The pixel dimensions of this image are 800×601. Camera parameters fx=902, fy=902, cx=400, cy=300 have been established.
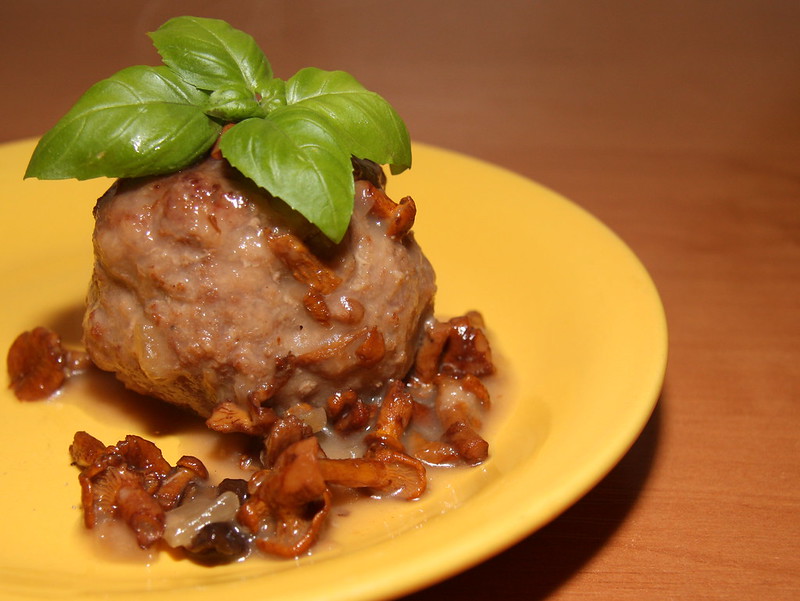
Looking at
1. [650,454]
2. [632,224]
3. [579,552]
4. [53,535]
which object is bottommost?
[632,224]

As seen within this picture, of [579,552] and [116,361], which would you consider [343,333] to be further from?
[579,552]

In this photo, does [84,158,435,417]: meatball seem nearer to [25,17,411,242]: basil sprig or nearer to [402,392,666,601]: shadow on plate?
[25,17,411,242]: basil sprig

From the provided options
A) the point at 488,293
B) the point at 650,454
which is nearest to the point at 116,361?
the point at 488,293

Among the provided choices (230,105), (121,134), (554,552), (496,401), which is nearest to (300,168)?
(230,105)

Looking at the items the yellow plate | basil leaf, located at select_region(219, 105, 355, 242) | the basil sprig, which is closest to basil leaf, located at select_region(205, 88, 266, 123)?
the basil sprig

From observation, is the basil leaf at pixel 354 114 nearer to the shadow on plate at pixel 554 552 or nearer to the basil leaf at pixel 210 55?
the basil leaf at pixel 210 55

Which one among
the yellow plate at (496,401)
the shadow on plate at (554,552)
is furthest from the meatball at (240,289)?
the shadow on plate at (554,552)

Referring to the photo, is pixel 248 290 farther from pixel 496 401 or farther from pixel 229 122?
pixel 496 401

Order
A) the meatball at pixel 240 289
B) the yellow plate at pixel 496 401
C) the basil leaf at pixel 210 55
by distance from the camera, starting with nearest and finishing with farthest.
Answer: the yellow plate at pixel 496 401, the meatball at pixel 240 289, the basil leaf at pixel 210 55
